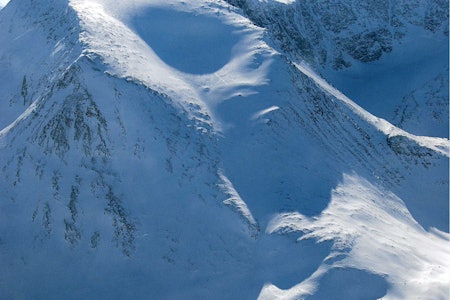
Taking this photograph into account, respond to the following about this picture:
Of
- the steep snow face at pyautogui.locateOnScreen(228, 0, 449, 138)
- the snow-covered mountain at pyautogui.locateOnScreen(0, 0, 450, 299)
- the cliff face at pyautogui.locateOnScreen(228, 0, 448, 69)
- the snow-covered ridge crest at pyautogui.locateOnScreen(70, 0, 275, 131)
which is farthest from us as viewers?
the cliff face at pyautogui.locateOnScreen(228, 0, 448, 69)

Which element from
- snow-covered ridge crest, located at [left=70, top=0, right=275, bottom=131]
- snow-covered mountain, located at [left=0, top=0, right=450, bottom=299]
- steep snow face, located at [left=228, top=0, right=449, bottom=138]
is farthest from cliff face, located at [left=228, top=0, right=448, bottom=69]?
snow-covered mountain, located at [left=0, top=0, right=450, bottom=299]

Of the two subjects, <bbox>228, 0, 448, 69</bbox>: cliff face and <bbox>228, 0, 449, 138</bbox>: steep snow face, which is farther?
<bbox>228, 0, 448, 69</bbox>: cliff face

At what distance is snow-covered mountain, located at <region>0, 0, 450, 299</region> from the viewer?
98.2 feet

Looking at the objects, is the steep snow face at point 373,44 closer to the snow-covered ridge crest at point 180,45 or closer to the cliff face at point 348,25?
the cliff face at point 348,25

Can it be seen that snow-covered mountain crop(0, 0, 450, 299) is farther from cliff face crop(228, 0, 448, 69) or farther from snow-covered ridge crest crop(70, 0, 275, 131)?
cliff face crop(228, 0, 448, 69)

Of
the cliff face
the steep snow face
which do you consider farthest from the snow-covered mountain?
the cliff face

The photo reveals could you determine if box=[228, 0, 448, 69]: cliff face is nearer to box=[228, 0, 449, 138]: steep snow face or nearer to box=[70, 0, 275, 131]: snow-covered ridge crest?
box=[228, 0, 449, 138]: steep snow face

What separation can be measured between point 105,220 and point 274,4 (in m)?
39.5

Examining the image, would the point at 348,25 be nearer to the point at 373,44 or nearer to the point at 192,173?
the point at 373,44

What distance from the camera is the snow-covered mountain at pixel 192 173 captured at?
2992cm

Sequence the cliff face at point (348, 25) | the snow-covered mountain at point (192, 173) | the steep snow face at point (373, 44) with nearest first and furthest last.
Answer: the snow-covered mountain at point (192, 173) < the steep snow face at point (373, 44) < the cliff face at point (348, 25)

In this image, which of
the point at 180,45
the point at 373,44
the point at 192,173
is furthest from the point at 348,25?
the point at 192,173

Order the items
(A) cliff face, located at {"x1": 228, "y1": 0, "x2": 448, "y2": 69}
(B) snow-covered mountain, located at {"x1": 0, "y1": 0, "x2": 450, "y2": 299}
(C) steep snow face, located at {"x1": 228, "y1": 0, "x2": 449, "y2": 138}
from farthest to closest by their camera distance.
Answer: (A) cliff face, located at {"x1": 228, "y1": 0, "x2": 448, "y2": 69}, (C) steep snow face, located at {"x1": 228, "y1": 0, "x2": 449, "y2": 138}, (B) snow-covered mountain, located at {"x1": 0, "y1": 0, "x2": 450, "y2": 299}

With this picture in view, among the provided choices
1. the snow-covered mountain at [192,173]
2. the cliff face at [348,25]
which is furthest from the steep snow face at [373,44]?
the snow-covered mountain at [192,173]
